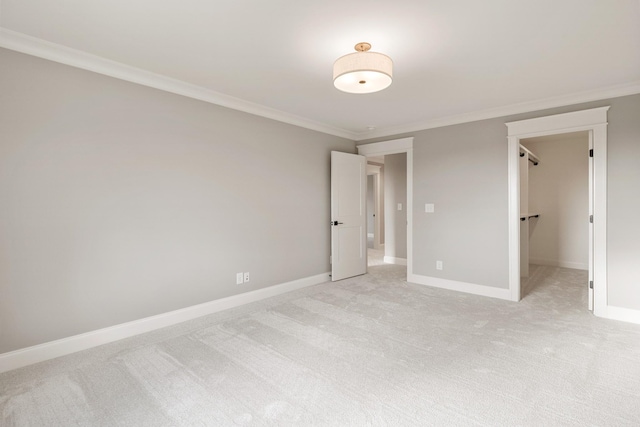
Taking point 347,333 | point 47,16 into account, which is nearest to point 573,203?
point 347,333

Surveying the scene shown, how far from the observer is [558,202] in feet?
18.9

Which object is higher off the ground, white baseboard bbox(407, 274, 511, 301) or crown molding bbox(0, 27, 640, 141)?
crown molding bbox(0, 27, 640, 141)

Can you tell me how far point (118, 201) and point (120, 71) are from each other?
112 centimetres

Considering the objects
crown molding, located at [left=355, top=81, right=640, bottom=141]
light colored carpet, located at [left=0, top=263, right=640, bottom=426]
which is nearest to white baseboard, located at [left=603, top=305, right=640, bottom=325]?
light colored carpet, located at [left=0, top=263, right=640, bottom=426]

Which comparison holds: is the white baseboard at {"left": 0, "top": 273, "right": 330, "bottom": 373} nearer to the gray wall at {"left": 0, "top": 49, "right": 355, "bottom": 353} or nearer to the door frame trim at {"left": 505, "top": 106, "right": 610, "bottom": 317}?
the gray wall at {"left": 0, "top": 49, "right": 355, "bottom": 353}

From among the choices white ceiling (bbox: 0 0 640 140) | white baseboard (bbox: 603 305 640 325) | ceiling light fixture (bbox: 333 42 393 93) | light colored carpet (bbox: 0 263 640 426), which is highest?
white ceiling (bbox: 0 0 640 140)

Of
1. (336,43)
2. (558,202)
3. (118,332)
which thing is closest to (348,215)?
(336,43)

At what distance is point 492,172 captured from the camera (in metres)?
3.99

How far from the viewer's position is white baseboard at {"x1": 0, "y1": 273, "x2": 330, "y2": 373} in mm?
2312

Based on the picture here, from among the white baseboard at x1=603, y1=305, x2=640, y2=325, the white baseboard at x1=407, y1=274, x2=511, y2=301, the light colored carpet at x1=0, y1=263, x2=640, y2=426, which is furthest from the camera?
the white baseboard at x1=407, y1=274, x2=511, y2=301

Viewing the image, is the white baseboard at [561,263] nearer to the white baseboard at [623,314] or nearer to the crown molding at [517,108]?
the white baseboard at [623,314]

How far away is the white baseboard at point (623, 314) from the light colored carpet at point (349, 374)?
18cm

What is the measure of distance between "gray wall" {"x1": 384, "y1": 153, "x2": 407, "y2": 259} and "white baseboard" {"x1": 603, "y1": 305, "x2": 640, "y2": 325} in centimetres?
319

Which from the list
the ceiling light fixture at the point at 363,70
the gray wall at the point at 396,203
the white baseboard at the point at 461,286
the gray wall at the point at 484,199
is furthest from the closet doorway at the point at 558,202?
the ceiling light fixture at the point at 363,70
